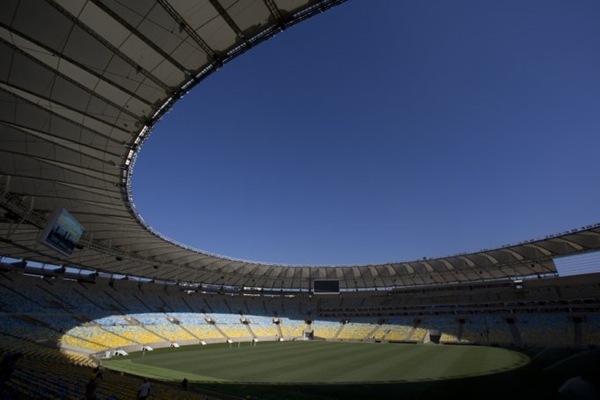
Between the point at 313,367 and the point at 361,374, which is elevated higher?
the point at 313,367

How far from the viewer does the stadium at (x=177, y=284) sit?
1226 centimetres

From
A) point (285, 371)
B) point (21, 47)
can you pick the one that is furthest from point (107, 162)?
point (285, 371)

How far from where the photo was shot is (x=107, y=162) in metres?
19.5

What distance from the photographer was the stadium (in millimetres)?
12258

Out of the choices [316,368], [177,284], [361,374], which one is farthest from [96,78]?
[177,284]

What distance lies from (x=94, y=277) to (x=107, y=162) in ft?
117

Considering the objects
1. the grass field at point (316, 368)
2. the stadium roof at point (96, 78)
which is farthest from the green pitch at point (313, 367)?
the stadium roof at point (96, 78)

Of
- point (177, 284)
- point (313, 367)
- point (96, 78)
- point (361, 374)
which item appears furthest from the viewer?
point (177, 284)

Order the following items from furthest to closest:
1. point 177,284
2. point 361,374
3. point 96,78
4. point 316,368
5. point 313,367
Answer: point 177,284 → point 313,367 → point 316,368 → point 361,374 → point 96,78

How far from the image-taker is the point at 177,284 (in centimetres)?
5897

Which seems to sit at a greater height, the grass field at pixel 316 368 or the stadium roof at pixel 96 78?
the stadium roof at pixel 96 78

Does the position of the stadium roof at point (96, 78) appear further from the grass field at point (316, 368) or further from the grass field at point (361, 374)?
the grass field at point (361, 374)

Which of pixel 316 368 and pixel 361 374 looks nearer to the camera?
pixel 361 374

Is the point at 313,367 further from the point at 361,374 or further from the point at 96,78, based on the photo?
the point at 96,78
